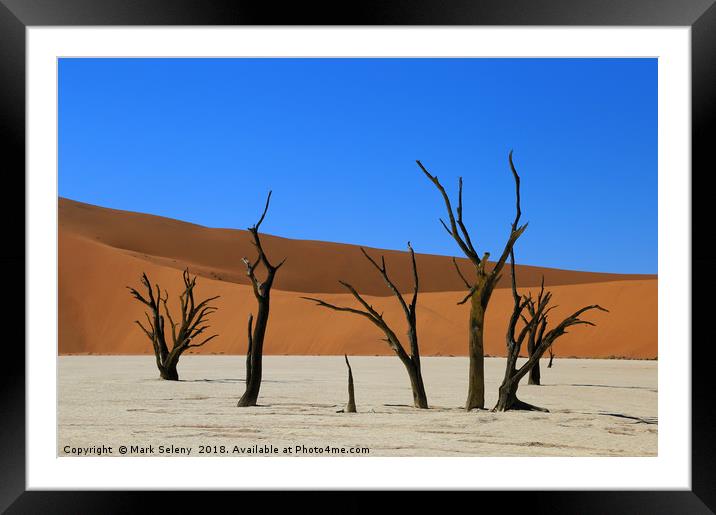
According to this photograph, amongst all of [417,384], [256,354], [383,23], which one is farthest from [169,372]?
[383,23]

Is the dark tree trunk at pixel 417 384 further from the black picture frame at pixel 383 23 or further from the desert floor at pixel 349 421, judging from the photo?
the black picture frame at pixel 383 23

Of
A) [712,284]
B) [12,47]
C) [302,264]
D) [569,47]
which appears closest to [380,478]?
[712,284]

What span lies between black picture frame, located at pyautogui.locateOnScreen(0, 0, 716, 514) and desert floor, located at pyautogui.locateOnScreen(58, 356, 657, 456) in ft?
7.82

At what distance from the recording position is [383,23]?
5.81 meters

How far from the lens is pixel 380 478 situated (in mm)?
5895

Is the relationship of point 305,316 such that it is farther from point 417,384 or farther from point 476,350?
point 476,350

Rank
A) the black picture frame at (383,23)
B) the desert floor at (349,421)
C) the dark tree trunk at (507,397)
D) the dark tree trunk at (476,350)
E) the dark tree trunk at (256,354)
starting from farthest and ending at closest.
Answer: the dark tree trunk at (256,354), the dark tree trunk at (507,397), the dark tree trunk at (476,350), the desert floor at (349,421), the black picture frame at (383,23)

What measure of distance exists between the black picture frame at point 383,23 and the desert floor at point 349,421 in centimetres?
238

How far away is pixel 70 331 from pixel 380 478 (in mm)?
39213

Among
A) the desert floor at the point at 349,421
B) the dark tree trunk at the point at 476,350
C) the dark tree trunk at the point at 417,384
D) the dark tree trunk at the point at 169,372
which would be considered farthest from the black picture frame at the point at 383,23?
the dark tree trunk at the point at 169,372

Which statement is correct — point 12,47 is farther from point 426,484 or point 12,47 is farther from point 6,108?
point 426,484

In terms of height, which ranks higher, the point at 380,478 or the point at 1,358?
the point at 1,358

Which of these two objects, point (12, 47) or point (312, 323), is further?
point (312, 323)

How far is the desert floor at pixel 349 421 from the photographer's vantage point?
29.1 feet
